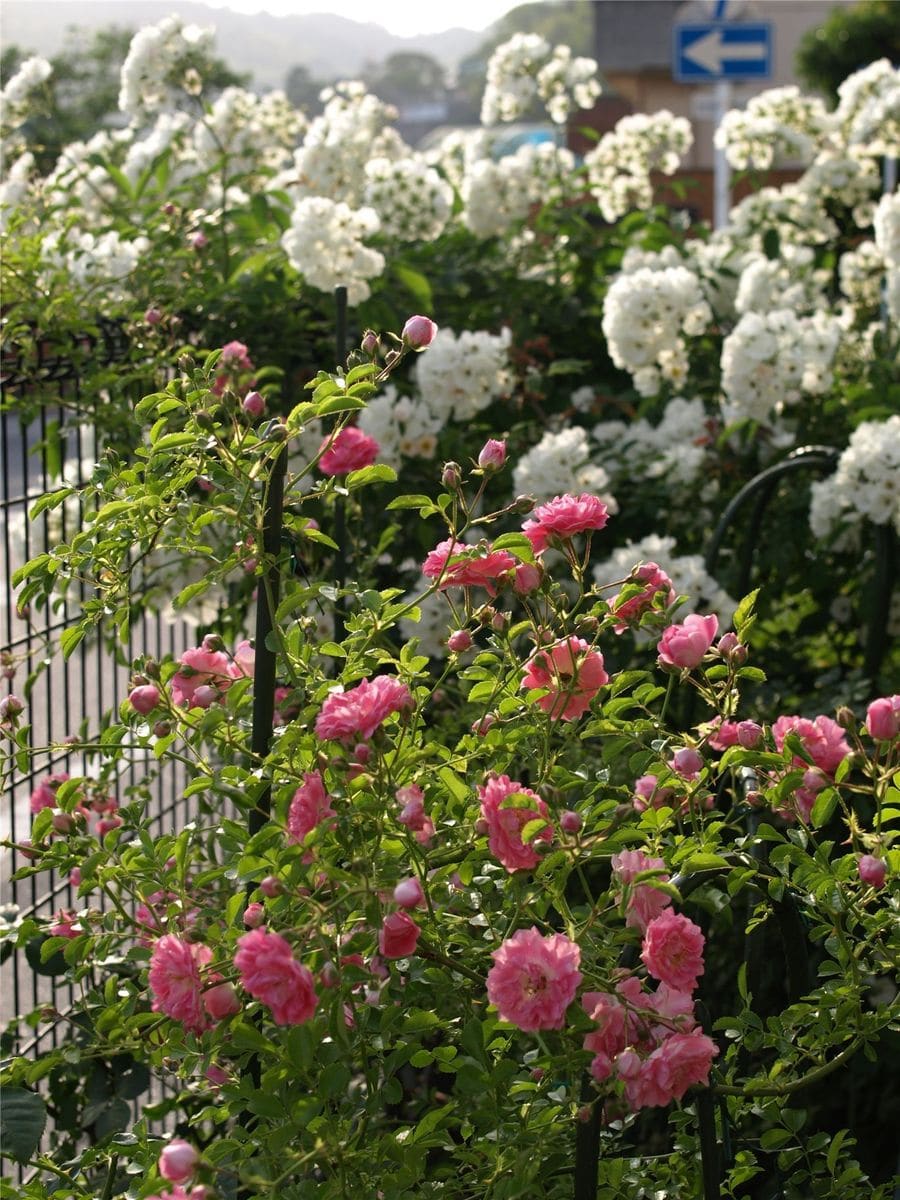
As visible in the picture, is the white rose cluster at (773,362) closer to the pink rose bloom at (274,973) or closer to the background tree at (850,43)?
the pink rose bloom at (274,973)

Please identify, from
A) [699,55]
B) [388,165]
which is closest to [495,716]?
[388,165]

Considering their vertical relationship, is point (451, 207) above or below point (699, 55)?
below


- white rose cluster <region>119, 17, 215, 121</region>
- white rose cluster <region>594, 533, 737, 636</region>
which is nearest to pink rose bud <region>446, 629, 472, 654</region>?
white rose cluster <region>594, 533, 737, 636</region>

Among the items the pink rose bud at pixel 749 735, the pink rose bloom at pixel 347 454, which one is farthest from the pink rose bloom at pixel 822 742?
the pink rose bloom at pixel 347 454

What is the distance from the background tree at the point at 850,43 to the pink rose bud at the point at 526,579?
762 inches

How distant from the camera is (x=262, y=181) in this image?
4.60 m

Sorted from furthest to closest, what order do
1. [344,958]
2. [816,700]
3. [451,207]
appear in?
[451,207] < [816,700] < [344,958]

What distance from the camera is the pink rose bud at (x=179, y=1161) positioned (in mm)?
957

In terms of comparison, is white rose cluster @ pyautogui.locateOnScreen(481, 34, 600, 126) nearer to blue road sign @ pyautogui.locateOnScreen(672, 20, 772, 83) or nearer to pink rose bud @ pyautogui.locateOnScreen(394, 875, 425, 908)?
blue road sign @ pyautogui.locateOnScreen(672, 20, 772, 83)

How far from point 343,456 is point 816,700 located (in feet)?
5.25

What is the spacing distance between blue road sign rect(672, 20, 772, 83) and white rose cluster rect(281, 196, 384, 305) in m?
3.99

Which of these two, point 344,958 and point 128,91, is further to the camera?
point 128,91

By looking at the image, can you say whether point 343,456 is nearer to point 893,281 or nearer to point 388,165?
point 893,281

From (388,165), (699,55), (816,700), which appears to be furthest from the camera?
(699,55)
